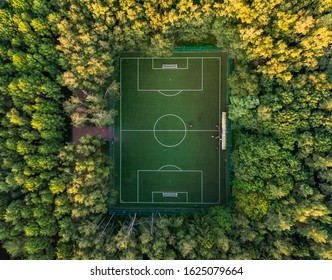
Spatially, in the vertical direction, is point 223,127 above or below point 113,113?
below

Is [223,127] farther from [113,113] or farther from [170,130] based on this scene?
[113,113]

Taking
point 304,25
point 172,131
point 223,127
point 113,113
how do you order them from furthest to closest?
point 172,131
point 223,127
point 113,113
point 304,25

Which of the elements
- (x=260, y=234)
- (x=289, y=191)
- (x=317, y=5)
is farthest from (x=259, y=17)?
(x=260, y=234)

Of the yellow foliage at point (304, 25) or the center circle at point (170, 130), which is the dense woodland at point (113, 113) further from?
the center circle at point (170, 130)

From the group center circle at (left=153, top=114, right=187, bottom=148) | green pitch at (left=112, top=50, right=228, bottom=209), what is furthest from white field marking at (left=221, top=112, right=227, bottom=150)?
center circle at (left=153, top=114, right=187, bottom=148)

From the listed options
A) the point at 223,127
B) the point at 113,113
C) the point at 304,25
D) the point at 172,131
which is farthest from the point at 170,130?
the point at 304,25

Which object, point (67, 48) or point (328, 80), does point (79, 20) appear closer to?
point (67, 48)

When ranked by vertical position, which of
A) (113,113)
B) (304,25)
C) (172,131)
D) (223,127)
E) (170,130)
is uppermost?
(304,25)

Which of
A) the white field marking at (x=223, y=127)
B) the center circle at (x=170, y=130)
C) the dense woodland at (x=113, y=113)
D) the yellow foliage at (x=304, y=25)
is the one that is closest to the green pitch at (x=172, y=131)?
the center circle at (x=170, y=130)
